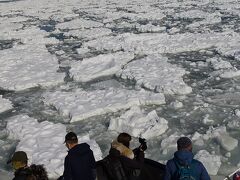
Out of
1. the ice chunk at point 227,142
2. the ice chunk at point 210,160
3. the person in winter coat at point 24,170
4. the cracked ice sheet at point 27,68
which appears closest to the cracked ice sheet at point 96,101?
the cracked ice sheet at point 27,68

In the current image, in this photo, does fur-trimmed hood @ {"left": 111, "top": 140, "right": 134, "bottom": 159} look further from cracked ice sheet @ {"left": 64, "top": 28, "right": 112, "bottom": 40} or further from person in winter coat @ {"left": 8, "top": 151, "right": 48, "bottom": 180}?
cracked ice sheet @ {"left": 64, "top": 28, "right": 112, "bottom": 40}

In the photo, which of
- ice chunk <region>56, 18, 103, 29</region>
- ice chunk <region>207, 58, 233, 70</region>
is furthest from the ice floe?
ice chunk <region>56, 18, 103, 29</region>

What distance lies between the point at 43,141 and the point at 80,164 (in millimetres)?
3621

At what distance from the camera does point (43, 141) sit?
7621mm

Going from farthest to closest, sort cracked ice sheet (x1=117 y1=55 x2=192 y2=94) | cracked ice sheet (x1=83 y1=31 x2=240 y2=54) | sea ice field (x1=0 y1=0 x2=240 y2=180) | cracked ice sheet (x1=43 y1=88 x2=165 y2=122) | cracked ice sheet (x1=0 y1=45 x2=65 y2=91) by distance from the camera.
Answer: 1. cracked ice sheet (x1=83 y1=31 x2=240 y2=54)
2. cracked ice sheet (x1=0 y1=45 x2=65 y2=91)
3. cracked ice sheet (x1=117 y1=55 x2=192 y2=94)
4. cracked ice sheet (x1=43 y1=88 x2=165 y2=122)
5. sea ice field (x1=0 y1=0 x2=240 y2=180)

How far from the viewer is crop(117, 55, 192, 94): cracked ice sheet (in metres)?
10.1

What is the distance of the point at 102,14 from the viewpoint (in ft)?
92.7

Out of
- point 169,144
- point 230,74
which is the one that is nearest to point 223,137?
point 169,144

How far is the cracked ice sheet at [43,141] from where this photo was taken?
6.75 meters

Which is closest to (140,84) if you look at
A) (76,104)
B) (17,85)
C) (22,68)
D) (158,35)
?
(76,104)

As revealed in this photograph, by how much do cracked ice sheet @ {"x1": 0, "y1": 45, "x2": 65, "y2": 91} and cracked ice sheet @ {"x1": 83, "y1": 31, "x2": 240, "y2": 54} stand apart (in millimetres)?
2533

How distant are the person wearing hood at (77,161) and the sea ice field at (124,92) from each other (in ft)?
7.51

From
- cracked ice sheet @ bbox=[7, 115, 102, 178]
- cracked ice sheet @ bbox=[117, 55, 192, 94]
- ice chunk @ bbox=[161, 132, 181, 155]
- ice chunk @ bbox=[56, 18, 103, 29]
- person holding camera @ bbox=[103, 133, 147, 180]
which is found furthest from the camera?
ice chunk @ bbox=[56, 18, 103, 29]

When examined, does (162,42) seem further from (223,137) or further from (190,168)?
(190,168)
